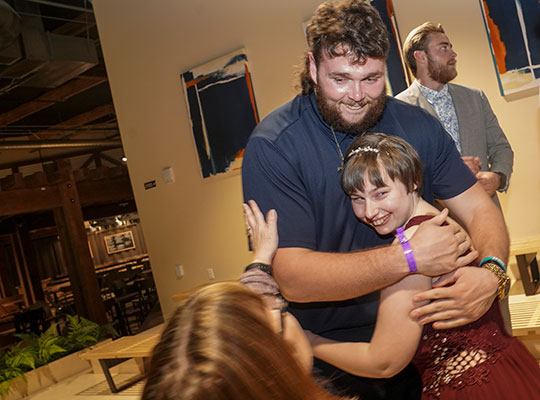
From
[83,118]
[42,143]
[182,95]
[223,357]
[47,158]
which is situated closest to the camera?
[223,357]

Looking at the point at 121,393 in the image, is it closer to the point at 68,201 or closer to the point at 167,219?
the point at 167,219

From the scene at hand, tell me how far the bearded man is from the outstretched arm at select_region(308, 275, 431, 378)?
0.04m

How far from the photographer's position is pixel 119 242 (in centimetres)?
2636

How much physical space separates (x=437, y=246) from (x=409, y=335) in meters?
0.26

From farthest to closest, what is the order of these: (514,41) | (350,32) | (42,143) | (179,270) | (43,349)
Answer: (42,143), (179,270), (43,349), (514,41), (350,32)

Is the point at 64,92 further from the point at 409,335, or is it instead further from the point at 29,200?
the point at 409,335

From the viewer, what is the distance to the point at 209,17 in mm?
6496

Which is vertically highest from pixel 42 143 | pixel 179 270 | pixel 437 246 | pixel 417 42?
pixel 42 143

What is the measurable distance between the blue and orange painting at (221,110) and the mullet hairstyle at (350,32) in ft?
14.4

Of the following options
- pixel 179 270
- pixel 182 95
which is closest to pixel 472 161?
pixel 182 95

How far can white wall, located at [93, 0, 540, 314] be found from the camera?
491 cm

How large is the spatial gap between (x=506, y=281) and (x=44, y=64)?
25.0 ft

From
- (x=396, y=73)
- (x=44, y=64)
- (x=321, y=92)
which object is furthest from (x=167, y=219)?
(x=321, y=92)

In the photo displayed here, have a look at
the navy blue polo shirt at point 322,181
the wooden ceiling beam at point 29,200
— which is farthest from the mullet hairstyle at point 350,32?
the wooden ceiling beam at point 29,200
